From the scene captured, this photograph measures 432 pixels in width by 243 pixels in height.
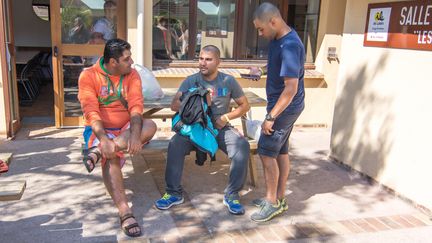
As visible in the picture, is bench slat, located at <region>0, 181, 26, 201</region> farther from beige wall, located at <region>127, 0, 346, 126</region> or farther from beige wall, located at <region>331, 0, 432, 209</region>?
beige wall, located at <region>127, 0, 346, 126</region>

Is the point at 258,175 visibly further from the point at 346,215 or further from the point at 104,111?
the point at 104,111

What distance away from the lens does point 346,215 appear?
11.8ft

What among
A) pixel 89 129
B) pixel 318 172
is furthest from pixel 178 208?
pixel 318 172

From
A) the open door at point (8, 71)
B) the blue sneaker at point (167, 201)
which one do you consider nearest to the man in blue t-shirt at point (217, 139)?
the blue sneaker at point (167, 201)

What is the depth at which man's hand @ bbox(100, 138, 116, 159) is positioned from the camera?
3.20 metres

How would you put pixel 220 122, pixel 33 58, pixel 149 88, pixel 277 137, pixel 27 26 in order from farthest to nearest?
pixel 27 26 < pixel 33 58 < pixel 149 88 < pixel 220 122 < pixel 277 137

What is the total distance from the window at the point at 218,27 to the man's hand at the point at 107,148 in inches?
116

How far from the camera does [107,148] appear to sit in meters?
3.20

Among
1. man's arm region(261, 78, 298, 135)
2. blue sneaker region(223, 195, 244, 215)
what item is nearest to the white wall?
blue sneaker region(223, 195, 244, 215)

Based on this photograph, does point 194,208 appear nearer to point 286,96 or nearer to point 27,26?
point 286,96

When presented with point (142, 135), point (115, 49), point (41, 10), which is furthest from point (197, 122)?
point (41, 10)

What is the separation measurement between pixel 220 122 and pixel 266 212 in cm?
86

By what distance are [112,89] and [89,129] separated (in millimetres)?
382

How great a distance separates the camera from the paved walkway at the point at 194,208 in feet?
→ 10.4
